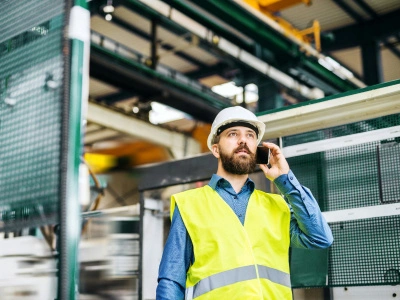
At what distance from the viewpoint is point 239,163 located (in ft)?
8.57

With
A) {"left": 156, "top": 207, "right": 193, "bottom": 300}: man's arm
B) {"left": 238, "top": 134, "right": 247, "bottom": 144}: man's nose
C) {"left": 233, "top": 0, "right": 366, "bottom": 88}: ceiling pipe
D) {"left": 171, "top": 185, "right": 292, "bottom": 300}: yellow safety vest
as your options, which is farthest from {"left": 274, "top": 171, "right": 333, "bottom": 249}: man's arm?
{"left": 233, "top": 0, "right": 366, "bottom": 88}: ceiling pipe

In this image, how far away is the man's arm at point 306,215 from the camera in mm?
2494

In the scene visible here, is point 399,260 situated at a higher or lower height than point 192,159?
lower

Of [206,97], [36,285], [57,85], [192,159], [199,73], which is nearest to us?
[57,85]

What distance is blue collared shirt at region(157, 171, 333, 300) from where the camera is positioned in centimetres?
238

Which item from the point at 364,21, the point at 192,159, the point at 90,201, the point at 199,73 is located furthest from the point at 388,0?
the point at 192,159

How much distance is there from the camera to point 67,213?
6.72 ft

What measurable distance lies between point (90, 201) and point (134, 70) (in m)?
1.92

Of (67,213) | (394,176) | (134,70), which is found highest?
(134,70)

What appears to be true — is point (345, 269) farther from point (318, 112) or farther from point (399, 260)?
point (318, 112)

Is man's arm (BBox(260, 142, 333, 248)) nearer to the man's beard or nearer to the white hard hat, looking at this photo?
the man's beard

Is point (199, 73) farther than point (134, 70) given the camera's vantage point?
Yes

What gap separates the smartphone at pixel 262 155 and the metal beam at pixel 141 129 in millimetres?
5783

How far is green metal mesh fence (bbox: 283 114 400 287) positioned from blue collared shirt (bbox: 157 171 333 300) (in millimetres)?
684
